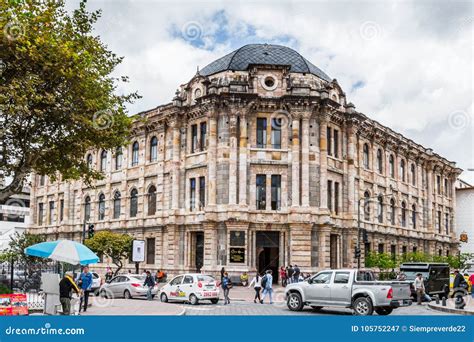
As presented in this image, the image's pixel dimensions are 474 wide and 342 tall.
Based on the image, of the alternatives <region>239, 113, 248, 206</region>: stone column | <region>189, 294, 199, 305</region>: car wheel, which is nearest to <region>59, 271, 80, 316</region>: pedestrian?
<region>189, 294, 199, 305</region>: car wheel

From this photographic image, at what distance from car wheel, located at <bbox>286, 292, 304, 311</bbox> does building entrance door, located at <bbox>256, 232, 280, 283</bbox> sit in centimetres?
1640

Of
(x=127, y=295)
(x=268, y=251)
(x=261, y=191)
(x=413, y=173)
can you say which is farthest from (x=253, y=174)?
(x=413, y=173)

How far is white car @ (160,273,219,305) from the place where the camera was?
26250mm

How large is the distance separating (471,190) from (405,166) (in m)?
17.8

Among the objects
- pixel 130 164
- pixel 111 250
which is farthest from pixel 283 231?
pixel 130 164

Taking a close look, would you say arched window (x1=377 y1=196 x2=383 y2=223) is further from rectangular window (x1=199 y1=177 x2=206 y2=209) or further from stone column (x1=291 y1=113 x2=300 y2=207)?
rectangular window (x1=199 y1=177 x2=206 y2=209)

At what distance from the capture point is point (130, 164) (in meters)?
47.8

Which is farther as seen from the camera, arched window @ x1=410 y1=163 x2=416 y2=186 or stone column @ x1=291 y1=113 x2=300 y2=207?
arched window @ x1=410 y1=163 x2=416 y2=186

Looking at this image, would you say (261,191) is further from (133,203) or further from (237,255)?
(133,203)

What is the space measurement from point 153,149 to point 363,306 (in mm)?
28826

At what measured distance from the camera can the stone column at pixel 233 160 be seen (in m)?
38.8

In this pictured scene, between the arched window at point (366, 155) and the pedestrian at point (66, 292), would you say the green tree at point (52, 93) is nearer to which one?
the pedestrian at point (66, 292)

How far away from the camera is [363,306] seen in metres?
20.4
